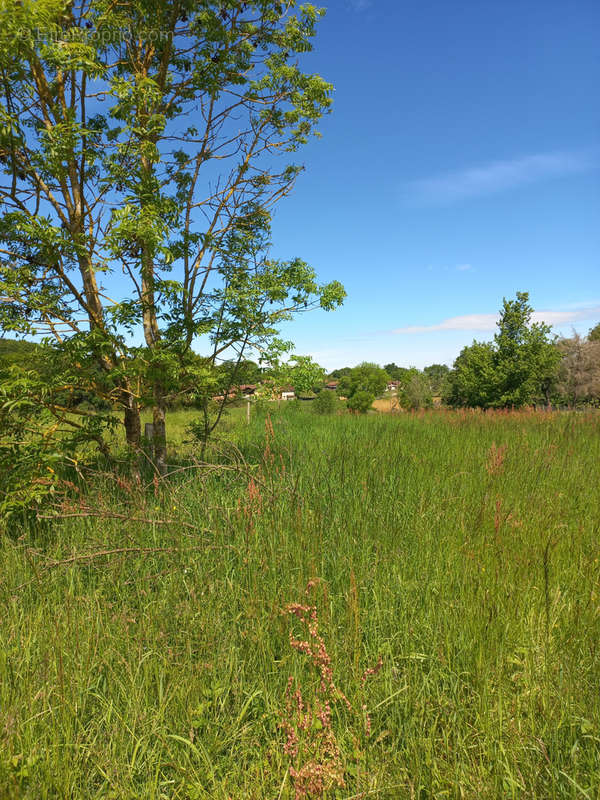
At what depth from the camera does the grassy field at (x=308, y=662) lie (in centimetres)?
166

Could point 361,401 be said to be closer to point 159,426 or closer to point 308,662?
point 159,426

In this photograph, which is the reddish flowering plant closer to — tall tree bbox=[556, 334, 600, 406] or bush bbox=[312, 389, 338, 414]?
bush bbox=[312, 389, 338, 414]

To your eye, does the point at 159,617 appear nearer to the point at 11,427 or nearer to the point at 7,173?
the point at 11,427

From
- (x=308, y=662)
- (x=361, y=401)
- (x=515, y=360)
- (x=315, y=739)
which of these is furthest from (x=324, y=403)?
(x=315, y=739)

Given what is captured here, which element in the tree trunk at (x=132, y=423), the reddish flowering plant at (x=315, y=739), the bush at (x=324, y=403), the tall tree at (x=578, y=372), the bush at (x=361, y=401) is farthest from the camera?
the bush at (x=361, y=401)

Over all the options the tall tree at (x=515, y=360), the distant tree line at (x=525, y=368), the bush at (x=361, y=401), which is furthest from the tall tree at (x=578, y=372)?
the bush at (x=361, y=401)

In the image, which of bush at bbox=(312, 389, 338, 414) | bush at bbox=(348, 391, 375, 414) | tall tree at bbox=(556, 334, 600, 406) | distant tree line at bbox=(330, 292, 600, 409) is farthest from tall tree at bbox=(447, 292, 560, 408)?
bush at bbox=(348, 391, 375, 414)

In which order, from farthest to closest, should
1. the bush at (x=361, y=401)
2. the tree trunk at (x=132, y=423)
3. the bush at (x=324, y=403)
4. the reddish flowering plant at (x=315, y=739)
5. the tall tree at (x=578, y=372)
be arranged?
the bush at (x=361, y=401), the tall tree at (x=578, y=372), the bush at (x=324, y=403), the tree trunk at (x=132, y=423), the reddish flowering plant at (x=315, y=739)

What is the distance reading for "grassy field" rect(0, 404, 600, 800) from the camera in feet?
5.44

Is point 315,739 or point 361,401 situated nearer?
point 315,739

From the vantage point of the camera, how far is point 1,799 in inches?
59.4

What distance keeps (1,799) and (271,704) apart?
3.58 ft

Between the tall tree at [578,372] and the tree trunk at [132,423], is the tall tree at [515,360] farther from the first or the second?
the tree trunk at [132,423]

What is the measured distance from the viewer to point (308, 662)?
2186 mm
